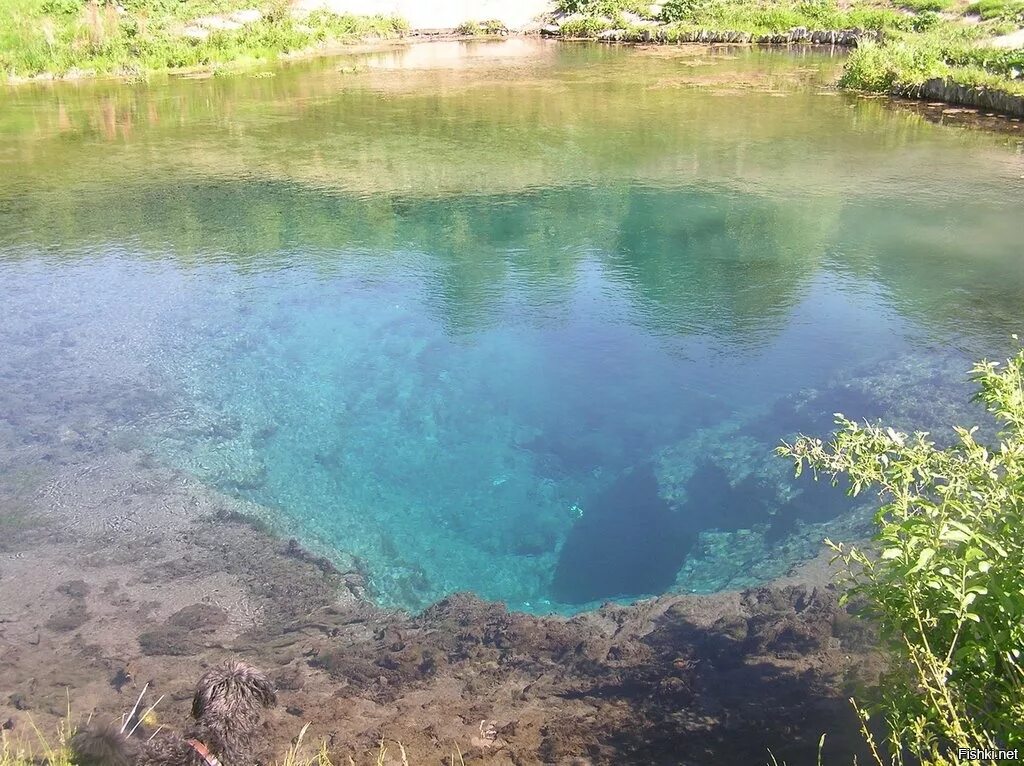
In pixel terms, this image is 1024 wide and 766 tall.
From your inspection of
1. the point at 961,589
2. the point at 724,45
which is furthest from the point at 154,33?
the point at 961,589

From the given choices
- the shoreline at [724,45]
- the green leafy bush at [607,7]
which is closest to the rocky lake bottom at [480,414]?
the shoreline at [724,45]

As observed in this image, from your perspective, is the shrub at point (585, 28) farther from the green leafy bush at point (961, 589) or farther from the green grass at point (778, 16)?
the green leafy bush at point (961, 589)

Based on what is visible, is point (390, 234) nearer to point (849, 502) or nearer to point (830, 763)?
point (849, 502)

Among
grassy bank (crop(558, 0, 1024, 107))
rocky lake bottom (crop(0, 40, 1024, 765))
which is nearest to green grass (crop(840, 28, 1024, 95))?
grassy bank (crop(558, 0, 1024, 107))

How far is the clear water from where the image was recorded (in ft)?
18.9

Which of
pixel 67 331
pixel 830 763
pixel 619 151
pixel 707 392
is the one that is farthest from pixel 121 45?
pixel 830 763

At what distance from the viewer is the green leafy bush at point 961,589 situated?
7.43ft

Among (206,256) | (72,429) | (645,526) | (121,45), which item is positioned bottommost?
(645,526)

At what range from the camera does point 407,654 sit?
4.45 m

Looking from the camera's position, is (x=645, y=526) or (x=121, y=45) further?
(x=121, y=45)

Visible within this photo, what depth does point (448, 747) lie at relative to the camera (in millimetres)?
3703

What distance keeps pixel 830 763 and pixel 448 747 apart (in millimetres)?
1579

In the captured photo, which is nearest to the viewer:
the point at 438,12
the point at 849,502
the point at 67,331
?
the point at 849,502

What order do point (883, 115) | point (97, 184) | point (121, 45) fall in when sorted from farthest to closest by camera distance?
1. point (121, 45)
2. point (883, 115)
3. point (97, 184)
